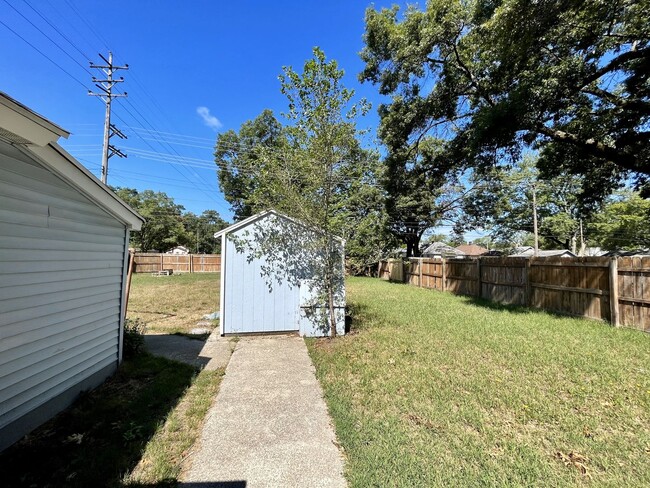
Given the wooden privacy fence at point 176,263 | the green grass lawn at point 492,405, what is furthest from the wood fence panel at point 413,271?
the wooden privacy fence at point 176,263

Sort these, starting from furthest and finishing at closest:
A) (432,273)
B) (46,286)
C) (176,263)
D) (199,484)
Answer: (176,263)
(432,273)
(46,286)
(199,484)

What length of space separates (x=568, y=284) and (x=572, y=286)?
0.40 feet

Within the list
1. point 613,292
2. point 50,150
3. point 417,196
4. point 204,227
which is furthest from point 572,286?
point 204,227

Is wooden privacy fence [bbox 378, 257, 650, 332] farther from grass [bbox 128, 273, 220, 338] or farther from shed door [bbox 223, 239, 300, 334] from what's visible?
grass [bbox 128, 273, 220, 338]

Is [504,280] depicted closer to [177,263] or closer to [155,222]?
[177,263]

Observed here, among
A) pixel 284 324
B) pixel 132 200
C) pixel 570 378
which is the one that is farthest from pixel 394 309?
pixel 132 200

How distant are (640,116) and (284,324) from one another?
9680 mm

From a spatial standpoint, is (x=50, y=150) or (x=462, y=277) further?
(x=462, y=277)

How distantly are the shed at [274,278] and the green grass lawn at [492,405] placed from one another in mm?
844

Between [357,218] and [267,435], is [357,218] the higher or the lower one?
the higher one

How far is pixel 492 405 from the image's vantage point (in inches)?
127

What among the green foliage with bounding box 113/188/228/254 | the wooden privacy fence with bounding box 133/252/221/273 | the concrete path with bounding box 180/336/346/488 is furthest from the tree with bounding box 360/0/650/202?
the green foliage with bounding box 113/188/228/254

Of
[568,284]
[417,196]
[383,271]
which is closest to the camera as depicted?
[568,284]

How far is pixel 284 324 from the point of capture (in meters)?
6.41
